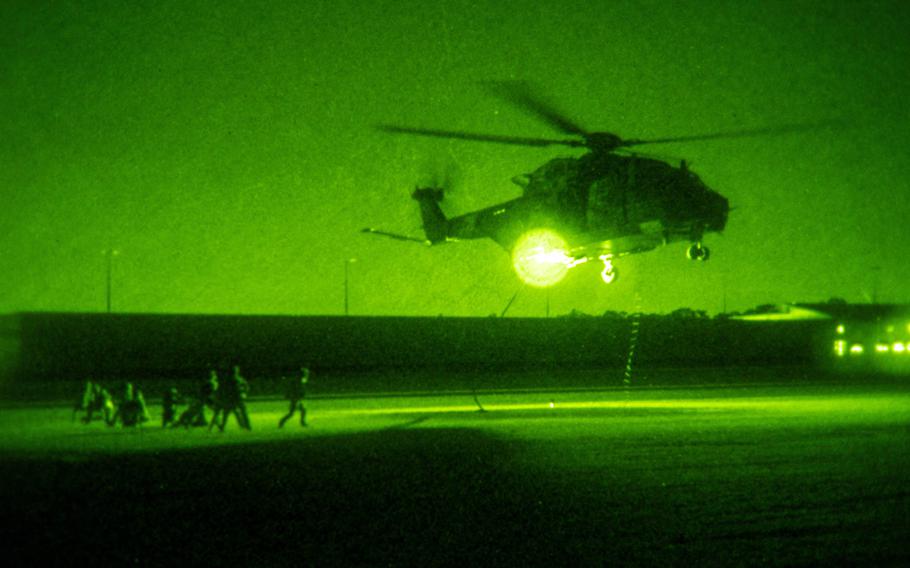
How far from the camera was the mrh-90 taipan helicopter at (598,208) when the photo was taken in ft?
60.2

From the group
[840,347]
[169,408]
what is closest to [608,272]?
[169,408]

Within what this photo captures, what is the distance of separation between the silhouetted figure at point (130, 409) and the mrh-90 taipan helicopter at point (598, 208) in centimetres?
967

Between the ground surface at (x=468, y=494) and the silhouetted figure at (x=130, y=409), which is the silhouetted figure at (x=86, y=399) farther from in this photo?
the ground surface at (x=468, y=494)

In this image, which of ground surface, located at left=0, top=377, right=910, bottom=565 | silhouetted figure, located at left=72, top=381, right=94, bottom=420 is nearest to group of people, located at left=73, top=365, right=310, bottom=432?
silhouetted figure, located at left=72, top=381, right=94, bottom=420

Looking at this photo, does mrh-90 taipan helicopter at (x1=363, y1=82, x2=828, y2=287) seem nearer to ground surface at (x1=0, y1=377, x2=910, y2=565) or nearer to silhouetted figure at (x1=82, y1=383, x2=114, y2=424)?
ground surface at (x1=0, y1=377, x2=910, y2=565)

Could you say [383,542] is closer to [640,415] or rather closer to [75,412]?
[640,415]

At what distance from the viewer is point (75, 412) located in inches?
994

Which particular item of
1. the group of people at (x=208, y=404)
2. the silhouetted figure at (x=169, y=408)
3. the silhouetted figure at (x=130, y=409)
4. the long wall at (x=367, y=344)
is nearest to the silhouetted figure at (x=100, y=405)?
the group of people at (x=208, y=404)

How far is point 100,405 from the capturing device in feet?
78.5

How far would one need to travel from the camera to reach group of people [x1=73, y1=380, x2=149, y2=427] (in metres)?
22.2

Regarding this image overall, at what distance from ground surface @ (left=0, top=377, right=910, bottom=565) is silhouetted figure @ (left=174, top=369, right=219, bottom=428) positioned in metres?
1.02

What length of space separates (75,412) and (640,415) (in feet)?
51.2

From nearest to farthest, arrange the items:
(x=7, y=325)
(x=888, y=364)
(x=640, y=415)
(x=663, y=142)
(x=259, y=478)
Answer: (x=259, y=478), (x=663, y=142), (x=640, y=415), (x=7, y=325), (x=888, y=364)

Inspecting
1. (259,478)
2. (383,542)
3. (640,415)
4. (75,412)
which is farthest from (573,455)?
(75,412)
